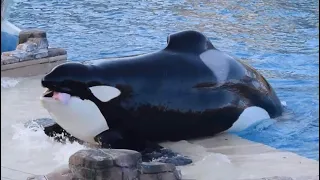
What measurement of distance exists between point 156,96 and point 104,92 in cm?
51

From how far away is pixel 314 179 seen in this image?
4.39 meters

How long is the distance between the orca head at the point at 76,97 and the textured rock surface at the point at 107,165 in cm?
106

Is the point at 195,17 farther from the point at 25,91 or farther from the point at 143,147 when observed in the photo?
the point at 143,147

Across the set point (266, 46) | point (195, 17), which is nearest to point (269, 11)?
point (195, 17)

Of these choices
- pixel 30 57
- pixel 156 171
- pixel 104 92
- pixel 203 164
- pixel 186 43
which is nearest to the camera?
pixel 156 171

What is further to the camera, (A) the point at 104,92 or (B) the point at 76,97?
(A) the point at 104,92

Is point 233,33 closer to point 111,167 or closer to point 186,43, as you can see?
point 186,43

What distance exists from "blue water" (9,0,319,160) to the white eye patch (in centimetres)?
144

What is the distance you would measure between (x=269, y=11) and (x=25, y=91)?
9356 mm

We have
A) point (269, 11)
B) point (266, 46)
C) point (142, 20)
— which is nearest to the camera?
point (266, 46)

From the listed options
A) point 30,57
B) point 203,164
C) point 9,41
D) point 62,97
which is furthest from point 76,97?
point 9,41

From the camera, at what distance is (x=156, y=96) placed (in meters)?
5.64

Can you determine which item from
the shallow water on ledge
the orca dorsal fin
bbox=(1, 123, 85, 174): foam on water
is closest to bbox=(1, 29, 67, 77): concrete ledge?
the shallow water on ledge

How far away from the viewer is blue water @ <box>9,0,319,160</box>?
6.96 m
